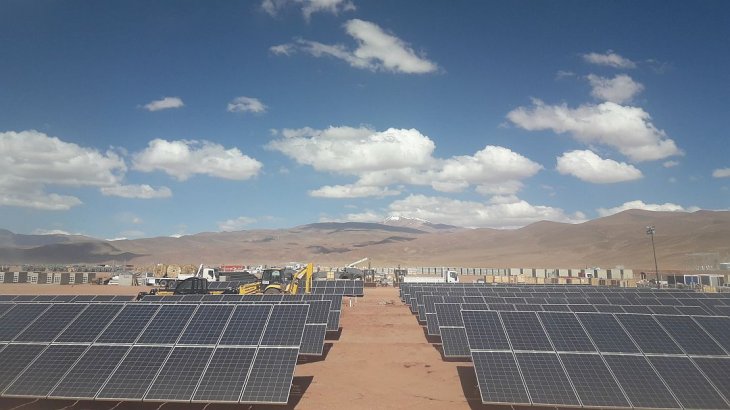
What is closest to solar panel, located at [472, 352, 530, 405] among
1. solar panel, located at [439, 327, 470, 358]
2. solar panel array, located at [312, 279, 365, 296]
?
solar panel, located at [439, 327, 470, 358]

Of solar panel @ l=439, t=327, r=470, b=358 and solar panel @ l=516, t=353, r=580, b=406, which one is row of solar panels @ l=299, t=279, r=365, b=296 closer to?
solar panel @ l=439, t=327, r=470, b=358

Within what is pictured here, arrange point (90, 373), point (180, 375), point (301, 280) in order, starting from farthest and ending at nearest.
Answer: point (301, 280)
point (90, 373)
point (180, 375)

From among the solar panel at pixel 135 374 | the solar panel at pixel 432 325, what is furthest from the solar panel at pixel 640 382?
the solar panel at pixel 135 374

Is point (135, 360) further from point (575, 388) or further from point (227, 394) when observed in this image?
point (575, 388)

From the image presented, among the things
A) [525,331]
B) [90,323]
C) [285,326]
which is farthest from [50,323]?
[525,331]

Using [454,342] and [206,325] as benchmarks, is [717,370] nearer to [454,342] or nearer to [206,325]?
[454,342]

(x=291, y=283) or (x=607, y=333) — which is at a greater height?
(x=291, y=283)
